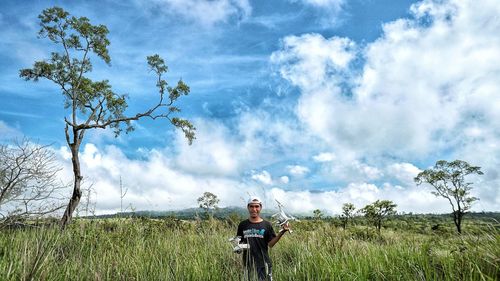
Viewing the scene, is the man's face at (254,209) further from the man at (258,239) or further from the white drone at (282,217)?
the white drone at (282,217)

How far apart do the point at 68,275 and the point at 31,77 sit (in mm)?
22435

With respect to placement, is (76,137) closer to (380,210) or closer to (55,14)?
(55,14)

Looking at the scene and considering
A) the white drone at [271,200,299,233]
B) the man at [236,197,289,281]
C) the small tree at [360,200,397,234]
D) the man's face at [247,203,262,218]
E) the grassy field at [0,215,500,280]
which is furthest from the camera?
the small tree at [360,200,397,234]

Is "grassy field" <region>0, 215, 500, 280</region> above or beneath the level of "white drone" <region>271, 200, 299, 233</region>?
beneath

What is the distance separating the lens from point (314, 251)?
759 cm

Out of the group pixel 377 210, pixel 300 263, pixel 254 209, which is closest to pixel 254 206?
pixel 254 209

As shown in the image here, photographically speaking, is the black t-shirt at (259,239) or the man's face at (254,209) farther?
the man's face at (254,209)

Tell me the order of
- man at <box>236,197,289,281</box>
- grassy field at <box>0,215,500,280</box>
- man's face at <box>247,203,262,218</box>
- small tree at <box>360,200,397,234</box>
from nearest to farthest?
grassy field at <box>0,215,500,280</box>, man at <box>236,197,289,281</box>, man's face at <box>247,203,262,218</box>, small tree at <box>360,200,397,234</box>

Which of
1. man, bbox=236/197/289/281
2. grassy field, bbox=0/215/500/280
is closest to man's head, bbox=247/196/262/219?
man, bbox=236/197/289/281

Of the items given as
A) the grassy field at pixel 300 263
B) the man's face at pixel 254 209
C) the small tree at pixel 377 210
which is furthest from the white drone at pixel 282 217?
the small tree at pixel 377 210

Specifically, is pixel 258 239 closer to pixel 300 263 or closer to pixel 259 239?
pixel 259 239

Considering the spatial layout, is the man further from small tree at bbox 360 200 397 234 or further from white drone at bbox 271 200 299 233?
small tree at bbox 360 200 397 234

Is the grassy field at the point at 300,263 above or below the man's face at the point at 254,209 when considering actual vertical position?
below

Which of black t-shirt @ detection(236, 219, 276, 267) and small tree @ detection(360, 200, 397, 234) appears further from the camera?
small tree @ detection(360, 200, 397, 234)
